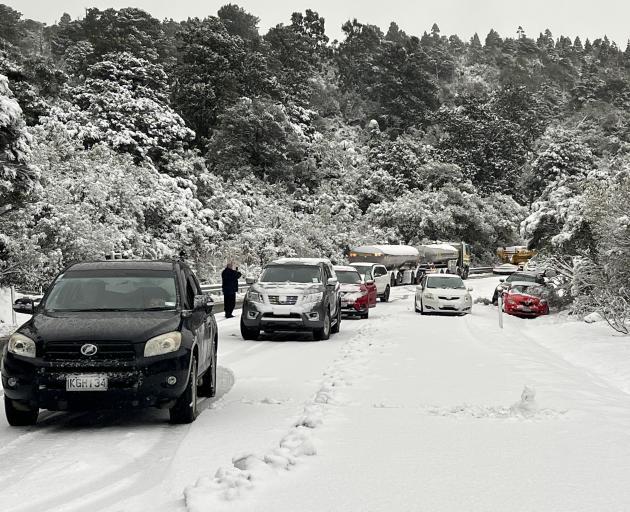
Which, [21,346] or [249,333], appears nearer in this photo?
[21,346]

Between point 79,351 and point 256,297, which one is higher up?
point 79,351

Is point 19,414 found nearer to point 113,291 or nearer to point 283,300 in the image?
point 113,291

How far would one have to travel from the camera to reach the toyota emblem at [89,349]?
299 inches

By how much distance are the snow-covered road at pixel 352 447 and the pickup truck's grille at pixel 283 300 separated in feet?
17.2

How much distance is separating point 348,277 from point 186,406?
712 inches

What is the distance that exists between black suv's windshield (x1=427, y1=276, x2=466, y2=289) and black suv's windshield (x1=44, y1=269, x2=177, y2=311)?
2064cm

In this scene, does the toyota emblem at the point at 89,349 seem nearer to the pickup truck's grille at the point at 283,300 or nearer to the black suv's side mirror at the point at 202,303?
the black suv's side mirror at the point at 202,303

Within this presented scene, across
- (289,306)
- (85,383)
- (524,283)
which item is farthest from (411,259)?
(85,383)

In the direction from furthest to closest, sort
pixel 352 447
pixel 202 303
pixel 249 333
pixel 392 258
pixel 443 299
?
1. pixel 392 258
2. pixel 443 299
3. pixel 249 333
4. pixel 202 303
5. pixel 352 447

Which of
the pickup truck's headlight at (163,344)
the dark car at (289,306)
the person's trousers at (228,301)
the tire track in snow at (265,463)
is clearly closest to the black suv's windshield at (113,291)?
the pickup truck's headlight at (163,344)

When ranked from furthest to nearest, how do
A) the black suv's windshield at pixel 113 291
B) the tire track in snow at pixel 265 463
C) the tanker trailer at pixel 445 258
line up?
the tanker trailer at pixel 445 258
the black suv's windshield at pixel 113 291
the tire track in snow at pixel 265 463

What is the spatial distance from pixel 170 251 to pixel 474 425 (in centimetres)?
3185

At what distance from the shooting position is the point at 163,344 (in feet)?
25.8

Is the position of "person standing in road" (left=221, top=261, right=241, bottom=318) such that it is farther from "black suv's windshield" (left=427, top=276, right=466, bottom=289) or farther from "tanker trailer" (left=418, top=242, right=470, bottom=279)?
"tanker trailer" (left=418, top=242, right=470, bottom=279)
